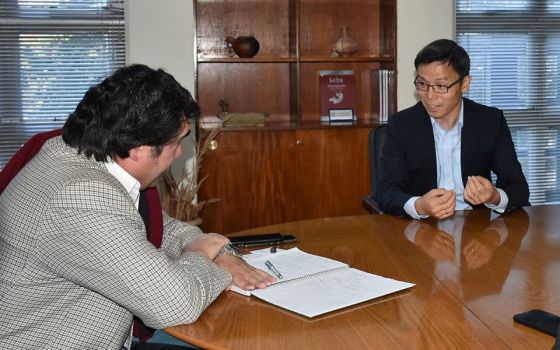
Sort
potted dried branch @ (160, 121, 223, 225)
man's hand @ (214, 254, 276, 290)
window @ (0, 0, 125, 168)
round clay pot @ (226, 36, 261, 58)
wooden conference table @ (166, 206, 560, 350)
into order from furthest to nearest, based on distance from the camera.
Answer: window @ (0, 0, 125, 168) < round clay pot @ (226, 36, 261, 58) < potted dried branch @ (160, 121, 223, 225) < man's hand @ (214, 254, 276, 290) < wooden conference table @ (166, 206, 560, 350)

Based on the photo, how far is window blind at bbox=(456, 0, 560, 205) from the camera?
18.1 feet

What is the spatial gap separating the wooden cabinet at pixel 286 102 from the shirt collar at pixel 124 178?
2715 mm

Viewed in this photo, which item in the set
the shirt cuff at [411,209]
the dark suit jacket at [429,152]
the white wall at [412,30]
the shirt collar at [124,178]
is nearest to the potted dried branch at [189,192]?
the white wall at [412,30]

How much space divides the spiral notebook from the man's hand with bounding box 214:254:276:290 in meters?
0.02

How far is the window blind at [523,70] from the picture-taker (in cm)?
552

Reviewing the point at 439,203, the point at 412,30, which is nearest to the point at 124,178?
the point at 439,203

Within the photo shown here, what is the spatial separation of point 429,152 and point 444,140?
144mm

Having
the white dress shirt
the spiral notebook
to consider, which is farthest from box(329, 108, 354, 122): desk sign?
the spiral notebook

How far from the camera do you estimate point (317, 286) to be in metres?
1.72

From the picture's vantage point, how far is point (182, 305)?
59.0 inches

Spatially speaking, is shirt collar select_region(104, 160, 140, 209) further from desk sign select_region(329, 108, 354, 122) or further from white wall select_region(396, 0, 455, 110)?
white wall select_region(396, 0, 455, 110)

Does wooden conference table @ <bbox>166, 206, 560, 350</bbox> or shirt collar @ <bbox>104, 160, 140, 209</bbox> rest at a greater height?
shirt collar @ <bbox>104, 160, 140, 209</bbox>

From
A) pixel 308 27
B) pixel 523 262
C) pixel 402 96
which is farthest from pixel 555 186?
pixel 523 262

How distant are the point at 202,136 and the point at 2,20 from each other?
5.34 feet
